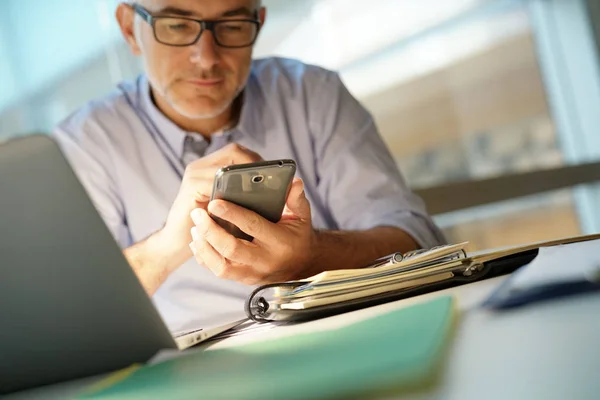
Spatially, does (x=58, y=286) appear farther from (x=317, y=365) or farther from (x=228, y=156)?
(x=228, y=156)

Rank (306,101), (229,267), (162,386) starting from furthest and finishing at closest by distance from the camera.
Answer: (306,101), (229,267), (162,386)

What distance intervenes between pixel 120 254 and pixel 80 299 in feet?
0.18

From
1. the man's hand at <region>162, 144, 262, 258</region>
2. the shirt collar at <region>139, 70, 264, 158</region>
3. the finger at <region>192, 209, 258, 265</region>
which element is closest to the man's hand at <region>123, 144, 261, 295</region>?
the man's hand at <region>162, 144, 262, 258</region>

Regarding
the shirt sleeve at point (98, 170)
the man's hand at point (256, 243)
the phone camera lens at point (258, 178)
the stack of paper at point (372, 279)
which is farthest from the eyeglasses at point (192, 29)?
the stack of paper at point (372, 279)

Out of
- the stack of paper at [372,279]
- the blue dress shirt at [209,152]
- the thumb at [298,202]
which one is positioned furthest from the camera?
the blue dress shirt at [209,152]

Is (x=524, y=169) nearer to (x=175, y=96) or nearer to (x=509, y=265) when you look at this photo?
(x=175, y=96)

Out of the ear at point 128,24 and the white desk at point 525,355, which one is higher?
the ear at point 128,24

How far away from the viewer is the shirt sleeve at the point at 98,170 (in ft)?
4.78

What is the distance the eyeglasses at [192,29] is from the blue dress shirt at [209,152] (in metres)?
0.18

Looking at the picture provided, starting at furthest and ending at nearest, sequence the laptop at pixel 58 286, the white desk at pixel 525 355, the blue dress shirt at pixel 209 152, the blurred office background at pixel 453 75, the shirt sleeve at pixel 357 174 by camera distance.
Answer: the blurred office background at pixel 453 75 < the blue dress shirt at pixel 209 152 < the shirt sleeve at pixel 357 174 < the laptop at pixel 58 286 < the white desk at pixel 525 355

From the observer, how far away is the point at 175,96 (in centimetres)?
144

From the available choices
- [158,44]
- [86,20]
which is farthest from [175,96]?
[86,20]

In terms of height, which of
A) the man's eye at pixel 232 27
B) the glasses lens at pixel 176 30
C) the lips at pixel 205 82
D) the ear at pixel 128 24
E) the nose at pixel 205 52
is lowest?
the lips at pixel 205 82

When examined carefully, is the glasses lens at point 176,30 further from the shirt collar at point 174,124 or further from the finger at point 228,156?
the finger at point 228,156
